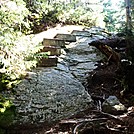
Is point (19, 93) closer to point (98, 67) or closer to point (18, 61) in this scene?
point (18, 61)

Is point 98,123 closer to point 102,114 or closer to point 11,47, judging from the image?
point 102,114

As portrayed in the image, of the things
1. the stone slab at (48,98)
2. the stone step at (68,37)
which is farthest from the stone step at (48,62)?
the stone step at (68,37)

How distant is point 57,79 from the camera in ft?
20.9

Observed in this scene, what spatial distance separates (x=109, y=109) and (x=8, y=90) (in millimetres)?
2427

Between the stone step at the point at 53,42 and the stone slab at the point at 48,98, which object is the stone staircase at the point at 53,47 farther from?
the stone slab at the point at 48,98

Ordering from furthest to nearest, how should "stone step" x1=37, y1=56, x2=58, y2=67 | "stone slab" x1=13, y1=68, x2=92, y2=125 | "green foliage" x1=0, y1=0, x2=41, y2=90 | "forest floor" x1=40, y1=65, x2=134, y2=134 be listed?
"stone step" x1=37, y1=56, x2=58, y2=67, "green foliage" x1=0, y1=0, x2=41, y2=90, "stone slab" x1=13, y1=68, x2=92, y2=125, "forest floor" x1=40, y1=65, x2=134, y2=134

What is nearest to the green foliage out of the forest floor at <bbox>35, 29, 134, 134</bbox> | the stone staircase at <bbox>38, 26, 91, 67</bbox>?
the stone staircase at <bbox>38, 26, 91, 67</bbox>

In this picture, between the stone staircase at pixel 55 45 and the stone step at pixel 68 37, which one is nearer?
the stone staircase at pixel 55 45

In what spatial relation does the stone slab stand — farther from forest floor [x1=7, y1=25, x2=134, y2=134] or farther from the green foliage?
Result: the green foliage

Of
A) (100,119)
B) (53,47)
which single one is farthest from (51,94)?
(53,47)

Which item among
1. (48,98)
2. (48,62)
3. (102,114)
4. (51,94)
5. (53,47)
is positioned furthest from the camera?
(53,47)

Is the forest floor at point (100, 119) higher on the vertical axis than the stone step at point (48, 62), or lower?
lower

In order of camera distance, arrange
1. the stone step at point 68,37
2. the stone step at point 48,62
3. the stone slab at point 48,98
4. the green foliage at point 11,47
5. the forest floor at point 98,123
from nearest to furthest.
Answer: the forest floor at point 98,123, the stone slab at point 48,98, the green foliage at point 11,47, the stone step at point 48,62, the stone step at point 68,37

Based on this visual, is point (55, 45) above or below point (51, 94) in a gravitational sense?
above
